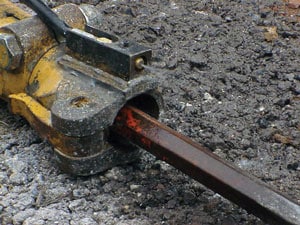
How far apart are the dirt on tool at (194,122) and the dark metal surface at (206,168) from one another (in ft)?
0.62

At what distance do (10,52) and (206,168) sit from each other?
2.92 feet

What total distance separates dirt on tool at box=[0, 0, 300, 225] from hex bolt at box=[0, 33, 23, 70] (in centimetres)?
31

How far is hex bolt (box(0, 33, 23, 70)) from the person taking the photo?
2379mm

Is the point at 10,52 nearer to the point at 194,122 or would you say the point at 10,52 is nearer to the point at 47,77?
the point at 47,77

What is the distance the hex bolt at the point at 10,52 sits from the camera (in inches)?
93.7

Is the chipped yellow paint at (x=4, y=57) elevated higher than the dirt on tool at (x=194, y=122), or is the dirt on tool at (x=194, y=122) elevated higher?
the chipped yellow paint at (x=4, y=57)

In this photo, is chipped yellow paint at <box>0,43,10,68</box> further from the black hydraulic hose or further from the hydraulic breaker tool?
the black hydraulic hose

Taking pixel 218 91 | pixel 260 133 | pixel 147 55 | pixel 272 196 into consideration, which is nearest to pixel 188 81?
pixel 218 91

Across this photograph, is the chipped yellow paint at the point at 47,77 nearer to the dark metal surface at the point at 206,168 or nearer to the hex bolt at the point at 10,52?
the hex bolt at the point at 10,52

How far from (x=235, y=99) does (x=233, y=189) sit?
0.89 metres

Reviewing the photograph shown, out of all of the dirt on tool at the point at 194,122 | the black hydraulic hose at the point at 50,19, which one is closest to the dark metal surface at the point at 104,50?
the black hydraulic hose at the point at 50,19

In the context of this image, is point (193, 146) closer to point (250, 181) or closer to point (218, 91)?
point (250, 181)

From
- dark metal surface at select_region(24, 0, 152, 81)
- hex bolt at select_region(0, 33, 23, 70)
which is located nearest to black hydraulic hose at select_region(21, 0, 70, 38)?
dark metal surface at select_region(24, 0, 152, 81)

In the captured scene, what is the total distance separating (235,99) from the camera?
9.16 ft
